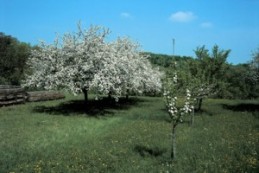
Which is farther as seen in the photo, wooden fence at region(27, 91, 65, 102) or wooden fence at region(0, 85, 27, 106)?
wooden fence at region(27, 91, 65, 102)

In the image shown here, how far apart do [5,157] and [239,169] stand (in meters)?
8.93

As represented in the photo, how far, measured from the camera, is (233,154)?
14305 mm

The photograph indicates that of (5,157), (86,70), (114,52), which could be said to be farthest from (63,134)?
(114,52)

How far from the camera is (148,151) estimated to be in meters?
15.0

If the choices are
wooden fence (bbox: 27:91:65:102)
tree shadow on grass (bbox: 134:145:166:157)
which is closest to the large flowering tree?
wooden fence (bbox: 27:91:65:102)

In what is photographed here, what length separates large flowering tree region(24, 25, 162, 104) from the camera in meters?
26.2

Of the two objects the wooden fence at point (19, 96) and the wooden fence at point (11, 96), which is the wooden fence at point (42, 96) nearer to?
the wooden fence at point (19, 96)

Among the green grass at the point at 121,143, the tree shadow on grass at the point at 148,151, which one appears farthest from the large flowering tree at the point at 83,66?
the tree shadow on grass at the point at 148,151

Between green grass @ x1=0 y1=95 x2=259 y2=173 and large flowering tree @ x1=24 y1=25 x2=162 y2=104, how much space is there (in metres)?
2.46

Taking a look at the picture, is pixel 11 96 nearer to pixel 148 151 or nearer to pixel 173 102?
pixel 148 151

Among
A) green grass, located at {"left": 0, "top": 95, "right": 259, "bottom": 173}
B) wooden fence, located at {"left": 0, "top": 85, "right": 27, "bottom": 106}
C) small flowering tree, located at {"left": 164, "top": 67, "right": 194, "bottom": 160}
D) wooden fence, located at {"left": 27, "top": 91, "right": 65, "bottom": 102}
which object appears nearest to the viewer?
green grass, located at {"left": 0, "top": 95, "right": 259, "bottom": 173}

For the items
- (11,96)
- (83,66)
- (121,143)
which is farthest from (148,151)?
(11,96)

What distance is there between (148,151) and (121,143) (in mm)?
1738

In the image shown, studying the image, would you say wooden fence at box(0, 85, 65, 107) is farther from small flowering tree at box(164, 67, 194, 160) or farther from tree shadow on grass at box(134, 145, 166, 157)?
small flowering tree at box(164, 67, 194, 160)
